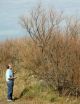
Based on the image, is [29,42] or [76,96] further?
[29,42]

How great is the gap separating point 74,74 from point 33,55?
3.90 metres

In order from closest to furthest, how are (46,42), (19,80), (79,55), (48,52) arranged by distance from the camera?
(79,55)
(48,52)
(46,42)
(19,80)

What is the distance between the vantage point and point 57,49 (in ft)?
71.1

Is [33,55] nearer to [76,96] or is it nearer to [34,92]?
[34,92]

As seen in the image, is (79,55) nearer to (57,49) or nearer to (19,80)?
(57,49)

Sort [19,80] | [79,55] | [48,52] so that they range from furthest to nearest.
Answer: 1. [19,80]
2. [48,52]
3. [79,55]

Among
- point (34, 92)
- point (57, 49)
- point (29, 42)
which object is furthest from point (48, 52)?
point (29, 42)

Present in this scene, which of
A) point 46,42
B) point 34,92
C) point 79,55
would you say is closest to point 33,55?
point 46,42

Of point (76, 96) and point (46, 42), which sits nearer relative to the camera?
point (76, 96)

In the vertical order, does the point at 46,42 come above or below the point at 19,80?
above

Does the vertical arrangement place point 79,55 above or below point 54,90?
above

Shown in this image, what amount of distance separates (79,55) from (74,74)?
1002 millimetres

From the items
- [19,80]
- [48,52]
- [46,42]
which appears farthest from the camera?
[19,80]

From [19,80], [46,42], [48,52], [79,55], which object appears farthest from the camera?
[19,80]
